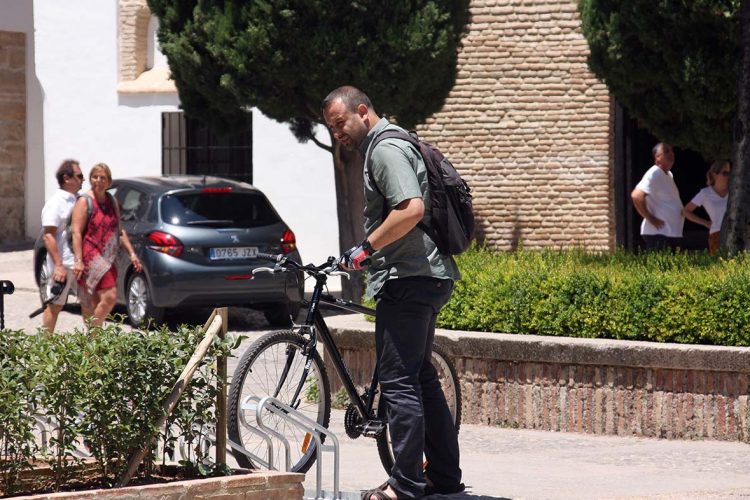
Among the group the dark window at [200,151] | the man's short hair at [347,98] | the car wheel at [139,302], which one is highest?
the dark window at [200,151]

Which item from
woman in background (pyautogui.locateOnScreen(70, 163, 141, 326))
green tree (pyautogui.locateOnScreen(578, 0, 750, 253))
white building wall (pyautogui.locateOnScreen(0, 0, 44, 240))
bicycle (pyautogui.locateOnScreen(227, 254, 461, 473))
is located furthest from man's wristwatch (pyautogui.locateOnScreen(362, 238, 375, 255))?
white building wall (pyautogui.locateOnScreen(0, 0, 44, 240))

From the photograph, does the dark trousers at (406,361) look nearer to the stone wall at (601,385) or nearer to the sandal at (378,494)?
the sandal at (378,494)

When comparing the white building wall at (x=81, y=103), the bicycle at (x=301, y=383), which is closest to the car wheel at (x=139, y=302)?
the bicycle at (x=301, y=383)

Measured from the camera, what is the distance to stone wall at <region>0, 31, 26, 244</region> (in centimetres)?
2403

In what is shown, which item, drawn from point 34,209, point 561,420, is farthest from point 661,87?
point 34,209

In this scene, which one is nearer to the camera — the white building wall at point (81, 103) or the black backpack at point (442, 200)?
the black backpack at point (442, 200)

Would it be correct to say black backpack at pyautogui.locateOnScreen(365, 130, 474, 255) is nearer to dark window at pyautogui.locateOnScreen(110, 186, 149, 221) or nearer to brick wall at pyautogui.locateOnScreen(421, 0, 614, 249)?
dark window at pyautogui.locateOnScreen(110, 186, 149, 221)

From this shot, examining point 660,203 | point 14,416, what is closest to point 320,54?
point 660,203

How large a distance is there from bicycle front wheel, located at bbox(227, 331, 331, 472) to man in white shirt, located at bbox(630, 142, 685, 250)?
643 centimetres

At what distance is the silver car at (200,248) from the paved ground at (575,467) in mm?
5410

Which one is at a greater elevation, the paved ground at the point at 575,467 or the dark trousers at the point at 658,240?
the dark trousers at the point at 658,240

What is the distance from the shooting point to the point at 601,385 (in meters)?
8.62

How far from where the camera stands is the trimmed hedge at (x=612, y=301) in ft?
28.0

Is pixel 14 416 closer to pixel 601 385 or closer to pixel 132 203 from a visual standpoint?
pixel 601 385
